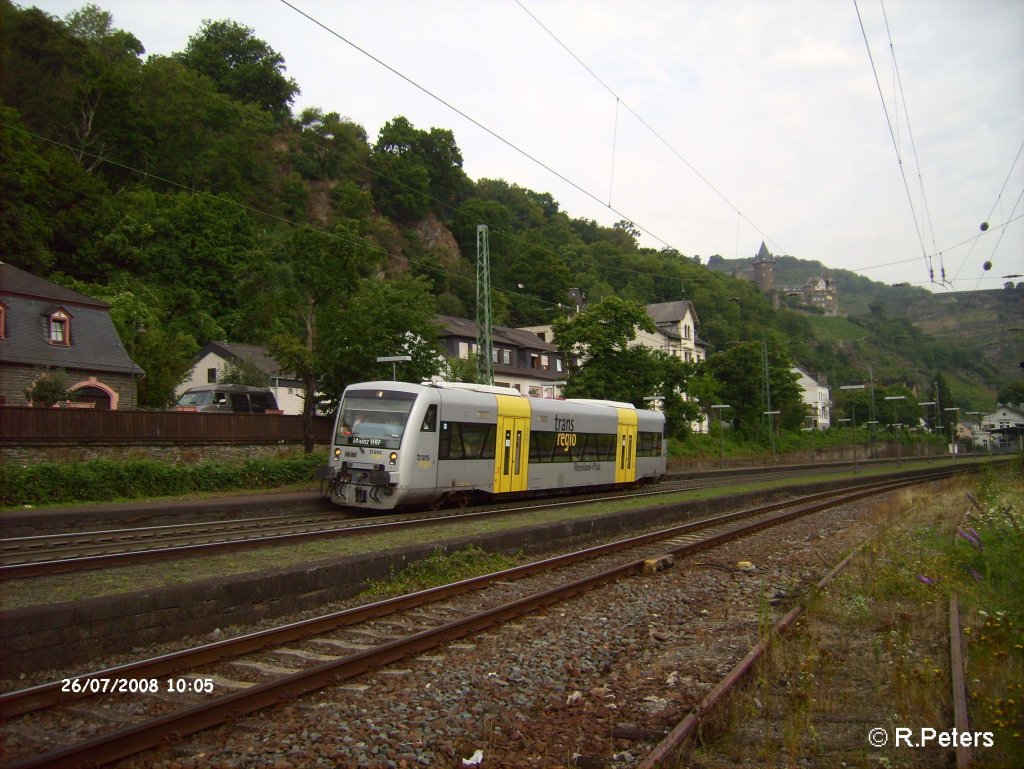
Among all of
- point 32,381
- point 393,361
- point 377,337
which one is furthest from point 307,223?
point 393,361

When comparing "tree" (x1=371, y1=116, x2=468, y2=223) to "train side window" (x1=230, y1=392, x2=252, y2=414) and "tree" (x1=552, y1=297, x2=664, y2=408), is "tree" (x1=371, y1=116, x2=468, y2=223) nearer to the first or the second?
"tree" (x1=552, y1=297, x2=664, y2=408)

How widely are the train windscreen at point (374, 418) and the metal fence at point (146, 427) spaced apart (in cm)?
844

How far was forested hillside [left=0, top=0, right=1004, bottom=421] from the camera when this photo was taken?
29.8 metres

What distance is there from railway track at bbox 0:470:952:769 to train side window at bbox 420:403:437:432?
7.76m

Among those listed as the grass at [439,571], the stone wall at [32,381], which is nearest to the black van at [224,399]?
the stone wall at [32,381]

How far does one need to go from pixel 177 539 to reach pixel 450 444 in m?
7.22

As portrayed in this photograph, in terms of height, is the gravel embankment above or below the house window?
below

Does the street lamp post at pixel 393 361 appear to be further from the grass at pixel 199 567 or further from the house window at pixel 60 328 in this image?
the house window at pixel 60 328

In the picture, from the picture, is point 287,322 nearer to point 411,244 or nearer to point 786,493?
point 786,493

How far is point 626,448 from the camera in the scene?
28.9m

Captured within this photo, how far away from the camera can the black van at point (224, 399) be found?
33.9 metres

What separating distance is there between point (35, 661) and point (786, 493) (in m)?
28.3

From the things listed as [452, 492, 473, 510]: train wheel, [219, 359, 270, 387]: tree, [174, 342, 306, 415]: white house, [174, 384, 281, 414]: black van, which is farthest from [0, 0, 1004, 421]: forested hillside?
[452, 492, 473, 510]: train wheel

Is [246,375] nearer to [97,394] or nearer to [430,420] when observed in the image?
[97,394]
